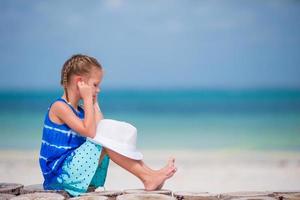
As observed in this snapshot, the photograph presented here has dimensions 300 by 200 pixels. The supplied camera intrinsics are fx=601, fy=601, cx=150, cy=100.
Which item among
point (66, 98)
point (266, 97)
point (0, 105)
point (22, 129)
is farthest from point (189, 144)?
point (266, 97)

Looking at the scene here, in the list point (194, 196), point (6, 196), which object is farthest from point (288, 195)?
point (6, 196)

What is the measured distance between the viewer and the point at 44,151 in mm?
2658

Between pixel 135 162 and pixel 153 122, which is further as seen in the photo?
pixel 153 122

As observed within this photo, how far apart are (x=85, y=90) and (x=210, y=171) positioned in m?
3.45

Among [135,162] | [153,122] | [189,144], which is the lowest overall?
[135,162]

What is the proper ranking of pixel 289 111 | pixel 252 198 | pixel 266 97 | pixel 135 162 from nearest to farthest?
1. pixel 252 198
2. pixel 135 162
3. pixel 289 111
4. pixel 266 97

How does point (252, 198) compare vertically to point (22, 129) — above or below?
below

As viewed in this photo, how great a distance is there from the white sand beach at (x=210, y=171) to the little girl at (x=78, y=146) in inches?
74.3

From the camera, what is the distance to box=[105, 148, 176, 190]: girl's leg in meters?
2.53

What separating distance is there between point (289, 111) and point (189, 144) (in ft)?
20.7

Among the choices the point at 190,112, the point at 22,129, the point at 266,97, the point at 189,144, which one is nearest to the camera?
the point at 189,144

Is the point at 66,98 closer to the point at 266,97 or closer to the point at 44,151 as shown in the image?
the point at 44,151

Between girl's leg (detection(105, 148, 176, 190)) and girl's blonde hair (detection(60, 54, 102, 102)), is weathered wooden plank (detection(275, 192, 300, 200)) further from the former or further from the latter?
girl's blonde hair (detection(60, 54, 102, 102))

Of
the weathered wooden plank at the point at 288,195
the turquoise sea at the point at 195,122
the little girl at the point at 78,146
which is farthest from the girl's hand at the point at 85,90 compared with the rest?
the turquoise sea at the point at 195,122
